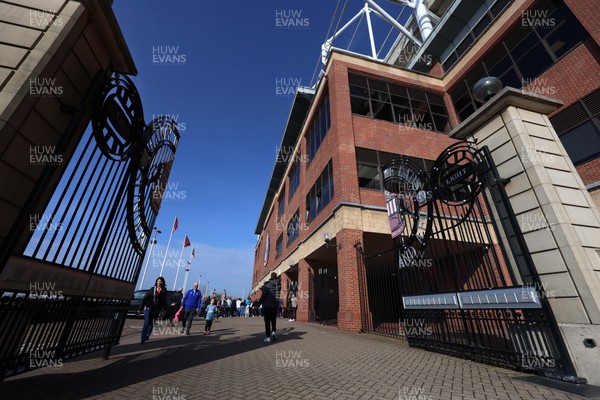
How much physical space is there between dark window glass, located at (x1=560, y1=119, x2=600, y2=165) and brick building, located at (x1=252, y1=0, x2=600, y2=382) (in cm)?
4

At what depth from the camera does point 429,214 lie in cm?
582

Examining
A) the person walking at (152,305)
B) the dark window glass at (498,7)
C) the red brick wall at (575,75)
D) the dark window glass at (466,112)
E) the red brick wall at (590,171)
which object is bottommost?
the person walking at (152,305)

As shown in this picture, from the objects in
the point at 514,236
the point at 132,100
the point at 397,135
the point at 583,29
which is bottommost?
the point at 514,236

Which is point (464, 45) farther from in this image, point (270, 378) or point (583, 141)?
point (270, 378)

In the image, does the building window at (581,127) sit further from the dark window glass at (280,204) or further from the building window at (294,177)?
the dark window glass at (280,204)

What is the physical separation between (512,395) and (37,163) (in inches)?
234

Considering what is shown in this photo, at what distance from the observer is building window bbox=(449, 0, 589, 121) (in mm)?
11773

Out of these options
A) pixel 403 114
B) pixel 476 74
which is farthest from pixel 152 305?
pixel 476 74

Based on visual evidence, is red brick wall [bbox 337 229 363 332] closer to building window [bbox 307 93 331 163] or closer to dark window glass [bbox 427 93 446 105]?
building window [bbox 307 93 331 163]

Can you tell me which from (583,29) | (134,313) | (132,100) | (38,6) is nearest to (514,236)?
(132,100)

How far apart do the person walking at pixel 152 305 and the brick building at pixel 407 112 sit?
6524 mm

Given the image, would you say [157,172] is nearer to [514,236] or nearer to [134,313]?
A: [514,236]

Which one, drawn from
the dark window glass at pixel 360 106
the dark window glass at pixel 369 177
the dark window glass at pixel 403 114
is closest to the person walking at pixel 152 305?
the dark window glass at pixel 369 177

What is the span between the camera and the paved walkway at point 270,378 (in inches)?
117
